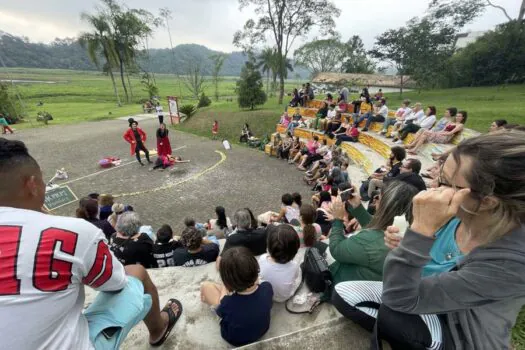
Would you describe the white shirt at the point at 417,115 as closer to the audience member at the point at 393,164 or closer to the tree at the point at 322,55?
the audience member at the point at 393,164

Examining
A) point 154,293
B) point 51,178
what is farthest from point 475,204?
point 51,178

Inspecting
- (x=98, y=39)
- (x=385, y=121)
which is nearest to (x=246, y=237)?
(x=385, y=121)

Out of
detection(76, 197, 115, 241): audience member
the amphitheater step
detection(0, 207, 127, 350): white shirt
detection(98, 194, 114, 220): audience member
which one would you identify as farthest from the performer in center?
the amphitheater step

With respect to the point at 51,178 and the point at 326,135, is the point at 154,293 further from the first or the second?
the point at 326,135

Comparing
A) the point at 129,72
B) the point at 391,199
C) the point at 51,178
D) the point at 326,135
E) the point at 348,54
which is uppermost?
the point at 348,54

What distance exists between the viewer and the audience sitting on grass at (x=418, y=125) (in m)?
8.60

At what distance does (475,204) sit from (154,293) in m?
2.30

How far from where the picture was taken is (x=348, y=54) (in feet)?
151

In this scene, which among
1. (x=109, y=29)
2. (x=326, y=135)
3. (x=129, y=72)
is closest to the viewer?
(x=326, y=135)

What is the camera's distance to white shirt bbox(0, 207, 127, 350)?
44.1 inches

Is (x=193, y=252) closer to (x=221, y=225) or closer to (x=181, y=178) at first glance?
(x=221, y=225)

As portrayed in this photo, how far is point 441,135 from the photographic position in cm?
787

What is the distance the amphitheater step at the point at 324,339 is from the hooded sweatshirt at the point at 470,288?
27.2 inches

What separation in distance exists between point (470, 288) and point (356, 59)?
51.4 meters
